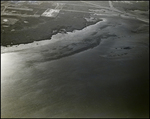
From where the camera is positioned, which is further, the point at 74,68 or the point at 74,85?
the point at 74,68

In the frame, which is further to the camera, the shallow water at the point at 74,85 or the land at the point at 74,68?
the land at the point at 74,68

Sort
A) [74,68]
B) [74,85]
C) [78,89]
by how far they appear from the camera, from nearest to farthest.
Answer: [78,89] < [74,85] < [74,68]

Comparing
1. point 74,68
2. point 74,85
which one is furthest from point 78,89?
point 74,68

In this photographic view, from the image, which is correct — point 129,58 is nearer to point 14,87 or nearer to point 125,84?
point 125,84

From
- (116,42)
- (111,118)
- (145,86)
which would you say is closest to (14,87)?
(111,118)

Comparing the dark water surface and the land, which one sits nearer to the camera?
the dark water surface

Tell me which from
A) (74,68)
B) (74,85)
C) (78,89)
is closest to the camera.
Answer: (78,89)

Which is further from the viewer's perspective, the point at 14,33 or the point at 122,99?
the point at 14,33

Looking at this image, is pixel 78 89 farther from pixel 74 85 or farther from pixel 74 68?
pixel 74 68
